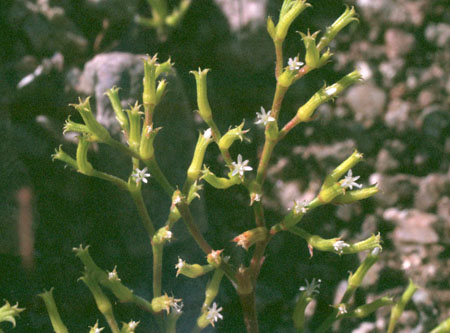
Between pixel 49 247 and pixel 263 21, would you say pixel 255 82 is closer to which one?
pixel 263 21

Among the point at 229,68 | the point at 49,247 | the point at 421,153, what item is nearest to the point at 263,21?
the point at 229,68

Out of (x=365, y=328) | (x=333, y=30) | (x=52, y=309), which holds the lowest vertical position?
(x=365, y=328)

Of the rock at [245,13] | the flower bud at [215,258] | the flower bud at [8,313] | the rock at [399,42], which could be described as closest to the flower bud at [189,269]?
the flower bud at [215,258]

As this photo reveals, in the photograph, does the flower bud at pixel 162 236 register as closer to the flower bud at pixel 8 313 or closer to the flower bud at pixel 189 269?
the flower bud at pixel 189 269

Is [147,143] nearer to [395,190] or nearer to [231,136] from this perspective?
[231,136]

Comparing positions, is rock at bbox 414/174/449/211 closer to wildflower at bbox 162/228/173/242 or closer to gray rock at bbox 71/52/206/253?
gray rock at bbox 71/52/206/253

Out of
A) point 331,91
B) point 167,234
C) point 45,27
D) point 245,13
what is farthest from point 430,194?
point 45,27
